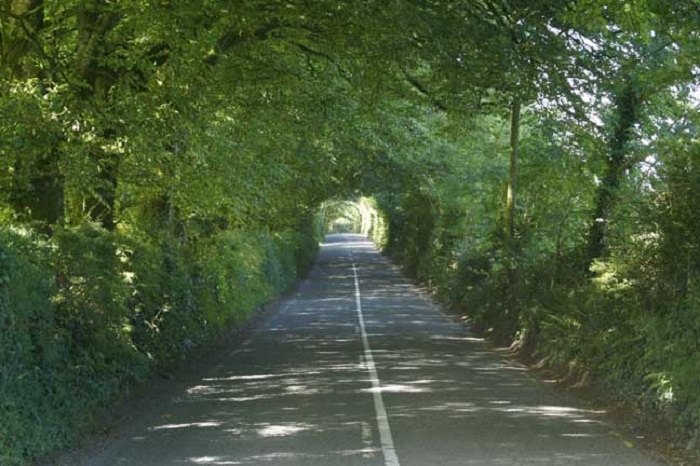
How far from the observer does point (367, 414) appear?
35.8 ft

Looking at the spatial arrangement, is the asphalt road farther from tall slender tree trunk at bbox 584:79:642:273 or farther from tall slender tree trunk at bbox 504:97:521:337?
tall slender tree trunk at bbox 584:79:642:273

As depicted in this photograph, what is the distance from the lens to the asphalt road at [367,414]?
863cm

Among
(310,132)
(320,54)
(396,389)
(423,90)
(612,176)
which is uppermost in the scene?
(320,54)

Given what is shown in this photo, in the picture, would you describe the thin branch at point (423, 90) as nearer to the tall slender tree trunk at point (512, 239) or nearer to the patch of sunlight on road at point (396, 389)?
the tall slender tree trunk at point (512, 239)

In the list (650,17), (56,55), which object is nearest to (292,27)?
(56,55)

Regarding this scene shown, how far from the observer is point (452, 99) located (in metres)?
16.1

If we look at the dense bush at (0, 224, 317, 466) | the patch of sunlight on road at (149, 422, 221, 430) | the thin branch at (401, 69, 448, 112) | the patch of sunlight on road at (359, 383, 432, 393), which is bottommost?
the patch of sunlight on road at (359, 383, 432, 393)

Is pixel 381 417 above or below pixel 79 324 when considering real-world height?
below

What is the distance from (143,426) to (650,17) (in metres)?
7.92

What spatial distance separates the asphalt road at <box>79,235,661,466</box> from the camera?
28.3ft

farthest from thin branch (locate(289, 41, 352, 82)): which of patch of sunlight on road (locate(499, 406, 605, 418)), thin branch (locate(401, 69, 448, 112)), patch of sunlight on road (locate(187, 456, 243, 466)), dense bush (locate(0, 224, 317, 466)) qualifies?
patch of sunlight on road (locate(187, 456, 243, 466))

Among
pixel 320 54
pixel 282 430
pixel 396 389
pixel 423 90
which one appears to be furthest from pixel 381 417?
pixel 320 54

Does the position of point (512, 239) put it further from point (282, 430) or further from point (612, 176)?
point (282, 430)

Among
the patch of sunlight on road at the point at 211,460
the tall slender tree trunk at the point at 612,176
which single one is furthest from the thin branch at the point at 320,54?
the patch of sunlight on road at the point at 211,460
